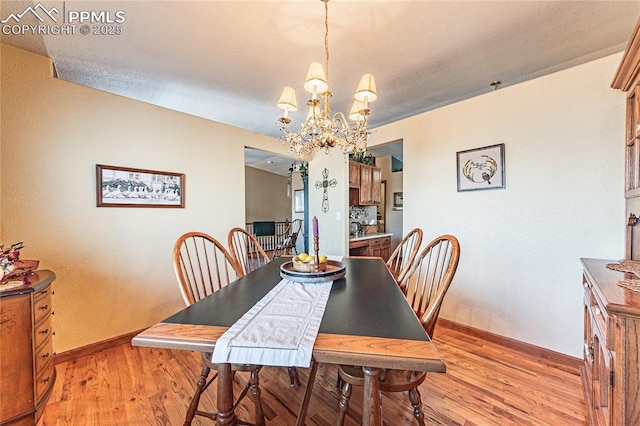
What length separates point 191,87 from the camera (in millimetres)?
2828

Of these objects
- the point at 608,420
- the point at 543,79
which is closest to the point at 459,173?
the point at 543,79

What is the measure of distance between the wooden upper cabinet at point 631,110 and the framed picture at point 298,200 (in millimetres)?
6360

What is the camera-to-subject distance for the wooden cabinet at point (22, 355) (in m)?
1.41

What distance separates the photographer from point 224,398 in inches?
38.7

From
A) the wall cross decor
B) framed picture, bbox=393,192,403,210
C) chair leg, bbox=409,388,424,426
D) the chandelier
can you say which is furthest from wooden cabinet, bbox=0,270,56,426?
framed picture, bbox=393,192,403,210

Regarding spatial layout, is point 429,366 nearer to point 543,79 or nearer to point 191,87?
point 543,79

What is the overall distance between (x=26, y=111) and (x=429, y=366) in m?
3.09

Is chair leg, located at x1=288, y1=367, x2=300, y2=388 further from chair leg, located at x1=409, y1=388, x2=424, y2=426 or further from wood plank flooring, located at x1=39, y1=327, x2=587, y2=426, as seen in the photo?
chair leg, located at x1=409, y1=388, x2=424, y2=426

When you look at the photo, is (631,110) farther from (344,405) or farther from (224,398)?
(224,398)

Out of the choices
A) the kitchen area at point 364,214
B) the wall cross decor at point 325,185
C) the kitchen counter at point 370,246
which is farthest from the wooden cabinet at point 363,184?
the kitchen counter at point 370,246

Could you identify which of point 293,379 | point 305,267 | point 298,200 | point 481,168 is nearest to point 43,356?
point 293,379

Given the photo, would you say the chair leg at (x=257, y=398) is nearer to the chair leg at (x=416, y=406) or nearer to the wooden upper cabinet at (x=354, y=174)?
the chair leg at (x=416, y=406)

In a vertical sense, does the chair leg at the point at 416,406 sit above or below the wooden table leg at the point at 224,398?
below

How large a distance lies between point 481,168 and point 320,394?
2377 millimetres
